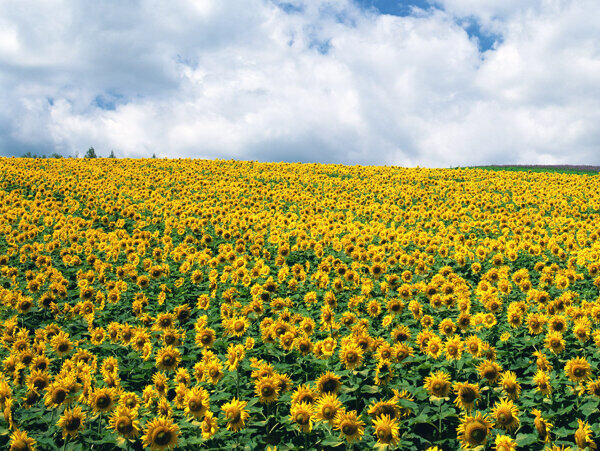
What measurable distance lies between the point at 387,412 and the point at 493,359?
7.82ft

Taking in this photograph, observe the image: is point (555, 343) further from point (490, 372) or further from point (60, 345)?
point (60, 345)

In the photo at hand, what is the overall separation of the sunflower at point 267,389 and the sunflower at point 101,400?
1776 mm

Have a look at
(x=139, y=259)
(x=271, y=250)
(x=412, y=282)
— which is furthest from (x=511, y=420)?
(x=139, y=259)

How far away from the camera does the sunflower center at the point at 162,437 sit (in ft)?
13.9

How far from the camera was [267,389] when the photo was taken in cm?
480

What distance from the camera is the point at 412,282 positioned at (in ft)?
32.0

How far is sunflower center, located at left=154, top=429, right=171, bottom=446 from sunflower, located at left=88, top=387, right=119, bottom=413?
36.1 inches

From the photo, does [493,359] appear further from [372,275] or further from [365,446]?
[372,275]

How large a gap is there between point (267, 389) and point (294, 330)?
1.32m

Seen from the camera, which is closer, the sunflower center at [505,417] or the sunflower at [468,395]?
the sunflower center at [505,417]

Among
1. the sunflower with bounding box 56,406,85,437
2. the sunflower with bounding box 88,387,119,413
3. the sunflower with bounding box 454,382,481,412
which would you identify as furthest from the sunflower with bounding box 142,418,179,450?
the sunflower with bounding box 454,382,481,412

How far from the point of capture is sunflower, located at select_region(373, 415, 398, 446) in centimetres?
396

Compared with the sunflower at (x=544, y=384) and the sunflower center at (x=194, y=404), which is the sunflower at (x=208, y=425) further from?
the sunflower at (x=544, y=384)

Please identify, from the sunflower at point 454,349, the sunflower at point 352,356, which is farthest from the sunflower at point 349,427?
the sunflower at point 454,349
